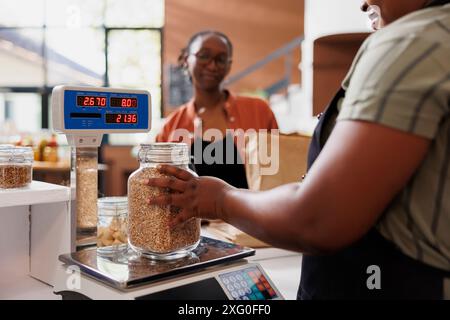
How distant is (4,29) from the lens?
5941 millimetres

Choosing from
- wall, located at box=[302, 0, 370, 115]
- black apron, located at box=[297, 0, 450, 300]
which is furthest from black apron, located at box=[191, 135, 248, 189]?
black apron, located at box=[297, 0, 450, 300]

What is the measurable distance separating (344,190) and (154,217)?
1.50ft

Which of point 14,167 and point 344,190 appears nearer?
point 344,190

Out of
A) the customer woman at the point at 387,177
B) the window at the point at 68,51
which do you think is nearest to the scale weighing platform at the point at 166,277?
the customer woman at the point at 387,177

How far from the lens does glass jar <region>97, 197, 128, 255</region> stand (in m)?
1.10

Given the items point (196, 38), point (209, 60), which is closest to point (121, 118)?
point (209, 60)

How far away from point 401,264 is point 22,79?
5998mm

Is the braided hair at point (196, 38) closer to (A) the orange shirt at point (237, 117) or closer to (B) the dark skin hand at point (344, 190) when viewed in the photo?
(A) the orange shirt at point (237, 117)

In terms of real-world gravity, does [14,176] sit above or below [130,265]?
above

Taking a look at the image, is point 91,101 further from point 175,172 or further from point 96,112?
point 175,172

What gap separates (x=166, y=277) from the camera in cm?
89

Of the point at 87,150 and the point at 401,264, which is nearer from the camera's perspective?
the point at 401,264
